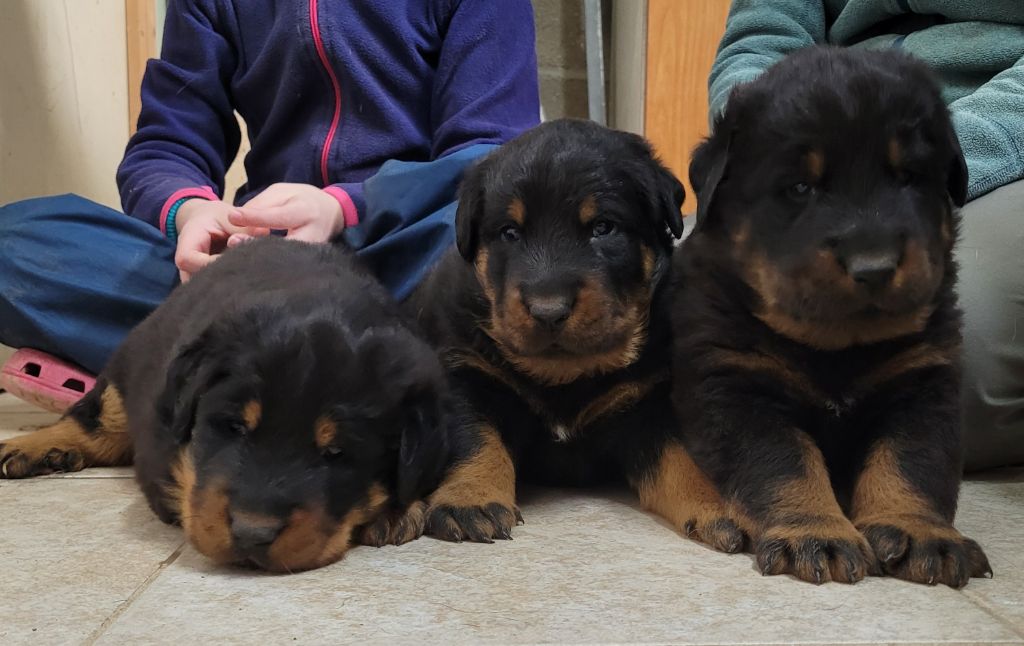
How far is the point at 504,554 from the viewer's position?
1893mm

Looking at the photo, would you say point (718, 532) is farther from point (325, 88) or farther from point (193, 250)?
point (325, 88)

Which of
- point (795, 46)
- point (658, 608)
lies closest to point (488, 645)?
point (658, 608)

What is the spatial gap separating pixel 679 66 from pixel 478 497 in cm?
374

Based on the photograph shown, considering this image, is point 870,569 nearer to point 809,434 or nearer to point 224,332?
point 809,434

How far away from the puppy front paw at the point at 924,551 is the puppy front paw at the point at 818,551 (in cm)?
4

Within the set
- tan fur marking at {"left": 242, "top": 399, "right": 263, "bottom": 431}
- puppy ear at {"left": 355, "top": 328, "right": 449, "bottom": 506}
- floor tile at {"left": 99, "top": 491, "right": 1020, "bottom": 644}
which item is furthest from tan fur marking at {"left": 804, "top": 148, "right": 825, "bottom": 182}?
tan fur marking at {"left": 242, "top": 399, "right": 263, "bottom": 431}

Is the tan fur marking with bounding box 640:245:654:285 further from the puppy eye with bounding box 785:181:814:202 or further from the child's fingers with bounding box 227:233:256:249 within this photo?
the child's fingers with bounding box 227:233:256:249

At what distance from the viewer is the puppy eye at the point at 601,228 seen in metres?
2.25

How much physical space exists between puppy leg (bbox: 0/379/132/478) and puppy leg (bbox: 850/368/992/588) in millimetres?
1954

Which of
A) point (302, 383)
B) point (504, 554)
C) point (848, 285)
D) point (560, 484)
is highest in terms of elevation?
point (848, 285)

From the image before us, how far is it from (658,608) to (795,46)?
2381mm

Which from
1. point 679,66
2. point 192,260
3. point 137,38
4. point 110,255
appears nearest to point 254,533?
point 192,260

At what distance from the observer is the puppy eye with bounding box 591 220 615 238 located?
225cm

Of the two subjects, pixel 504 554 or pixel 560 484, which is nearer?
→ pixel 504 554
